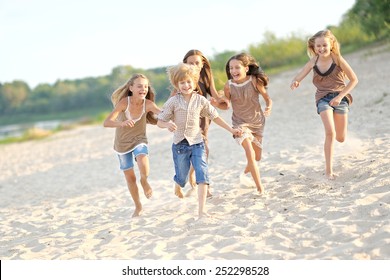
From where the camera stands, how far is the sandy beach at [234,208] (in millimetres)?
4316

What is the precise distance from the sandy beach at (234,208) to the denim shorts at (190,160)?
427 mm

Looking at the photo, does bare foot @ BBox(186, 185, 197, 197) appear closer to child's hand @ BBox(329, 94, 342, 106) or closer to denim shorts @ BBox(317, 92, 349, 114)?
denim shorts @ BBox(317, 92, 349, 114)

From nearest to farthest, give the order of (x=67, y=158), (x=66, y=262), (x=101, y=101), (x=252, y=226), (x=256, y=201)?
(x=66, y=262) → (x=252, y=226) → (x=256, y=201) → (x=67, y=158) → (x=101, y=101)

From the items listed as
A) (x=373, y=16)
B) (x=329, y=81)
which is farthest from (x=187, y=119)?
(x=373, y=16)

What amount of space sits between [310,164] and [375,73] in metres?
8.72

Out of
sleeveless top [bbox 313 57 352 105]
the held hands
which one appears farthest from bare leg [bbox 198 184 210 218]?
sleeveless top [bbox 313 57 352 105]

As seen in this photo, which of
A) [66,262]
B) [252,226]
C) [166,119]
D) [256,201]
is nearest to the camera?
[66,262]

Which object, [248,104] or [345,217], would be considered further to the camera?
[248,104]

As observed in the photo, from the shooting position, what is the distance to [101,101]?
259ft

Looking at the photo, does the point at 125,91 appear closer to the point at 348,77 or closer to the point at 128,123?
the point at 128,123

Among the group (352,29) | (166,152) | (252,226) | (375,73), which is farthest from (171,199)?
(352,29)

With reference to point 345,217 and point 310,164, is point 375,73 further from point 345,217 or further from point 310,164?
point 345,217

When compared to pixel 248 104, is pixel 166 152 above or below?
below

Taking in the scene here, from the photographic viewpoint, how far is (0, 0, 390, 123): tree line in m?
21.1
